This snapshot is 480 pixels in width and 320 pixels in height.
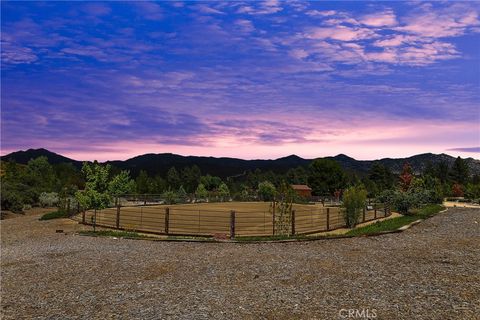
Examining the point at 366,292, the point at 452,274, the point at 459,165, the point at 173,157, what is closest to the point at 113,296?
the point at 366,292

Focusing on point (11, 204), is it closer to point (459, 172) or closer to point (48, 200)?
point (48, 200)

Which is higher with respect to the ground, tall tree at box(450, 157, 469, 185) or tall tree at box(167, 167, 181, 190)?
tall tree at box(450, 157, 469, 185)

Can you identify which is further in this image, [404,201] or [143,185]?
[143,185]

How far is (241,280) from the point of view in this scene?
10.3 meters

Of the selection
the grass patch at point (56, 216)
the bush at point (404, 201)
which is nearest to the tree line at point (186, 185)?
the bush at point (404, 201)

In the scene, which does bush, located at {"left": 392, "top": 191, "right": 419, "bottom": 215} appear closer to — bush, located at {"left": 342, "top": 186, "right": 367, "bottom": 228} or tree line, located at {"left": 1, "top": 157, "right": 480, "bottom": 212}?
tree line, located at {"left": 1, "top": 157, "right": 480, "bottom": 212}

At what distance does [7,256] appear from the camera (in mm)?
14297

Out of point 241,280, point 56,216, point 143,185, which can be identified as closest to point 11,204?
point 56,216

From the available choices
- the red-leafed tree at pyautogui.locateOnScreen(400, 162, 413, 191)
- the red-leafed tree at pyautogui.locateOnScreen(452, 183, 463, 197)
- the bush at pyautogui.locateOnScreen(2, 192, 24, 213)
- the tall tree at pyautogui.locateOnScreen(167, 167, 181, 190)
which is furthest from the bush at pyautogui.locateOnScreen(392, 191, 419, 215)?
the tall tree at pyautogui.locateOnScreen(167, 167, 181, 190)

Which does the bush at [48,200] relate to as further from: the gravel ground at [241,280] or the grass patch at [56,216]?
the gravel ground at [241,280]

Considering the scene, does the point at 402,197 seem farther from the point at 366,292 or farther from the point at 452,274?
the point at 366,292

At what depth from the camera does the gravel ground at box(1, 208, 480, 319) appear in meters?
7.97

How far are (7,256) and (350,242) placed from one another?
564 inches

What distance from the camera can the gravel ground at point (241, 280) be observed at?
7.97 meters
